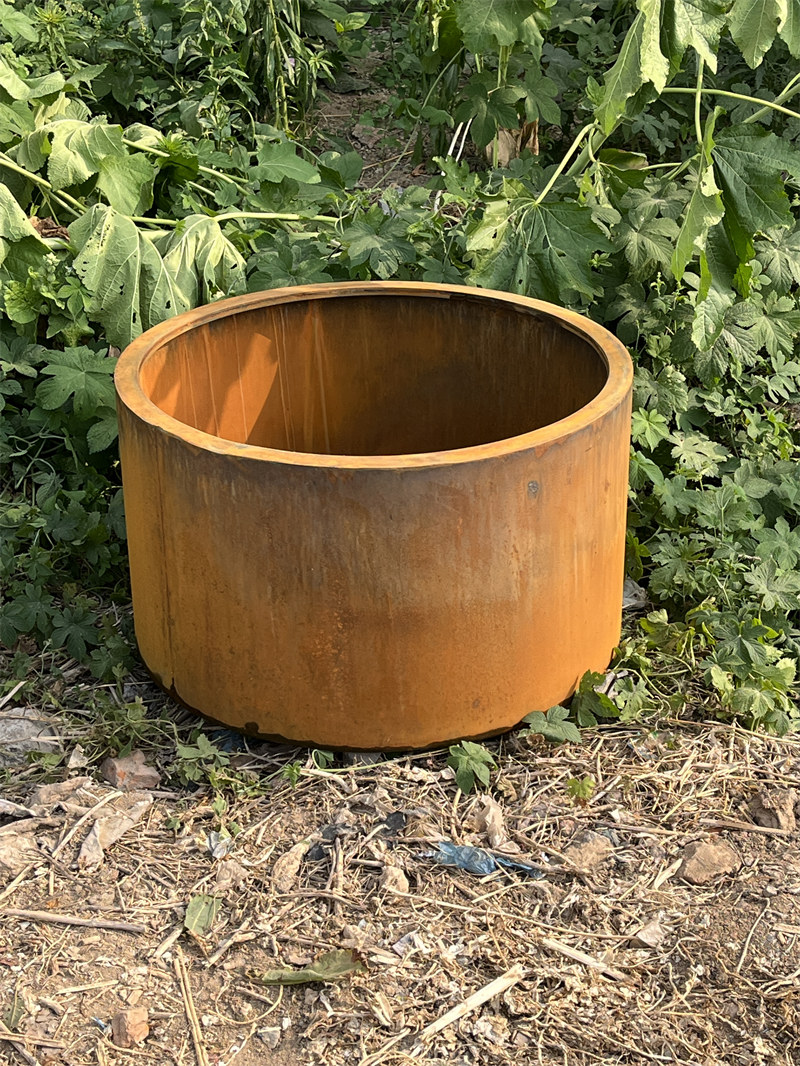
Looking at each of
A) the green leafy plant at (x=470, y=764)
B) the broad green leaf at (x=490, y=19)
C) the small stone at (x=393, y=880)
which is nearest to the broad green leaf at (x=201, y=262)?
the broad green leaf at (x=490, y=19)

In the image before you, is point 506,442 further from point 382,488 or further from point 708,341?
point 708,341

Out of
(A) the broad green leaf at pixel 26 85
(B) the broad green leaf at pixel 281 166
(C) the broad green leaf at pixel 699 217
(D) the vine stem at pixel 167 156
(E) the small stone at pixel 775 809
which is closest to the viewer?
(E) the small stone at pixel 775 809

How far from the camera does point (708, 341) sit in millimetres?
2865

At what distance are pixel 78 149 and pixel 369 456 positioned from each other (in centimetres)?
140

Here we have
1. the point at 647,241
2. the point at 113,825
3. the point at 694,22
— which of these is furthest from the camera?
the point at 647,241

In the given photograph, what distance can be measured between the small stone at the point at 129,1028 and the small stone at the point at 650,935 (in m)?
0.79

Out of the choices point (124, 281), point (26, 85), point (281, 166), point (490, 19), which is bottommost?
point (124, 281)

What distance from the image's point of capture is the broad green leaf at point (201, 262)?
3193 mm

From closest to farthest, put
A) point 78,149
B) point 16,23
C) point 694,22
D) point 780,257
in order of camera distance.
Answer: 1. point 694,22
2. point 780,257
3. point 78,149
4. point 16,23

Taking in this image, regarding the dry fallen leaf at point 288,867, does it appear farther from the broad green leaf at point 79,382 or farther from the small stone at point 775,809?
the broad green leaf at point 79,382

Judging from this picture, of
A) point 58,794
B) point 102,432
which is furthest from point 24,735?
point 102,432

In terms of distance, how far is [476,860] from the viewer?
2.24 m

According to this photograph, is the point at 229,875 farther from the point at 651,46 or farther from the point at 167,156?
the point at 167,156

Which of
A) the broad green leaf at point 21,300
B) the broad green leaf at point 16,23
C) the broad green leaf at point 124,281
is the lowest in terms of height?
the broad green leaf at point 21,300
